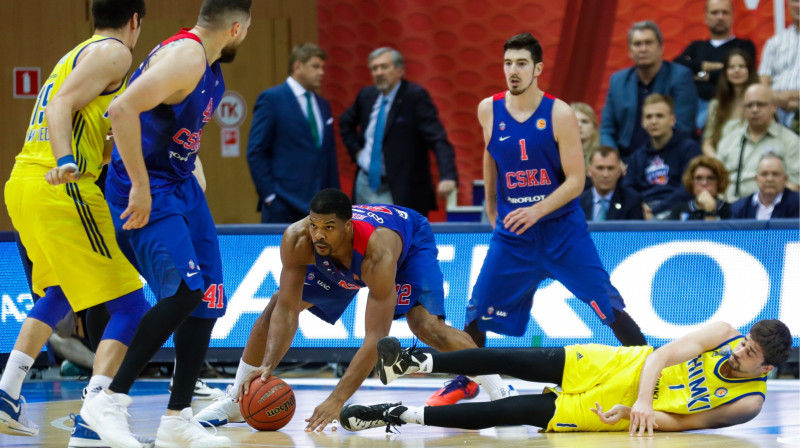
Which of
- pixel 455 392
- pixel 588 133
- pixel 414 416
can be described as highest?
pixel 588 133

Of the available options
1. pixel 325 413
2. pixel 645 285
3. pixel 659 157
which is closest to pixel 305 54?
pixel 659 157

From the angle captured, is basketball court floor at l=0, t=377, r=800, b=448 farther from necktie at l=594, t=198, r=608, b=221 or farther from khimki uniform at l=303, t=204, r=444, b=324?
necktie at l=594, t=198, r=608, b=221

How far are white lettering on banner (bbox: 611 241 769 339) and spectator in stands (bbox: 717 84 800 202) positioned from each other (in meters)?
1.21

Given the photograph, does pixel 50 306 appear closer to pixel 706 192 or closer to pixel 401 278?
pixel 401 278

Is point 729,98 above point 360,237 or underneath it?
above

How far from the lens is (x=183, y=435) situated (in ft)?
16.4

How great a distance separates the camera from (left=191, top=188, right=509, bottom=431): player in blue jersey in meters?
5.69

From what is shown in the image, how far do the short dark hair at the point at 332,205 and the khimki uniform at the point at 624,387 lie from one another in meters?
1.34

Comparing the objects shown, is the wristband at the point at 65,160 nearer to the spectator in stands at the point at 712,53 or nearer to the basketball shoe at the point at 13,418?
the basketball shoe at the point at 13,418

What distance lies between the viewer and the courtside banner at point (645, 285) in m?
8.47

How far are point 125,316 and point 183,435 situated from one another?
0.70m

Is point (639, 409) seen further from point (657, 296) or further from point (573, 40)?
point (573, 40)

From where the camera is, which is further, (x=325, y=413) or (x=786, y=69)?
(x=786, y=69)

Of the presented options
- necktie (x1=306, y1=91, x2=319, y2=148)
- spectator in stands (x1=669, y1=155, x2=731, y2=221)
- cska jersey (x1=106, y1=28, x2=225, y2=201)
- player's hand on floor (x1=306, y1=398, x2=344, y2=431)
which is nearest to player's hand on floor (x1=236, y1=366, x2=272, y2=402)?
player's hand on floor (x1=306, y1=398, x2=344, y2=431)
